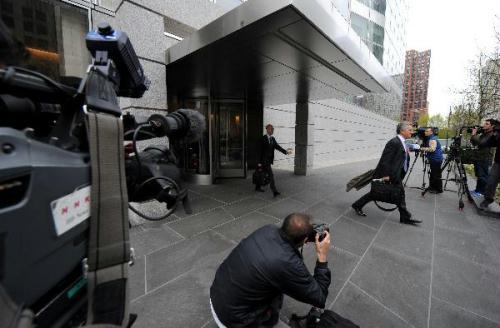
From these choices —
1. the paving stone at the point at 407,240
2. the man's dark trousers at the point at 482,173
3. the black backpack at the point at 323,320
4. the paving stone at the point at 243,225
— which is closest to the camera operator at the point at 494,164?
the man's dark trousers at the point at 482,173

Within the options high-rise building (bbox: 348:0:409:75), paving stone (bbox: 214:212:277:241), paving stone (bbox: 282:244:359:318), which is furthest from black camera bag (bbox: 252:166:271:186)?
high-rise building (bbox: 348:0:409:75)

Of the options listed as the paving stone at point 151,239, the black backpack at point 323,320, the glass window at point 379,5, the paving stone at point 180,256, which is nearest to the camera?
the black backpack at point 323,320

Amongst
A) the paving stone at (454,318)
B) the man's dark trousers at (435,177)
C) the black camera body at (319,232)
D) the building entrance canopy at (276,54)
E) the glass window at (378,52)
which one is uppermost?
the glass window at (378,52)

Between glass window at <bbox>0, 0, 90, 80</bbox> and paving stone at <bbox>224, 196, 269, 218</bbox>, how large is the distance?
3513 mm

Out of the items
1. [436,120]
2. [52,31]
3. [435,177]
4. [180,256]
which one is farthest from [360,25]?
[436,120]

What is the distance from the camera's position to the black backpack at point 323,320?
1.87 metres

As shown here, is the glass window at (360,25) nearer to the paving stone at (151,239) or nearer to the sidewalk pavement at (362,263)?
the sidewalk pavement at (362,263)

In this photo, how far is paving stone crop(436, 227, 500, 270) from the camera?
330 centimetres

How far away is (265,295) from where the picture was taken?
1718 millimetres

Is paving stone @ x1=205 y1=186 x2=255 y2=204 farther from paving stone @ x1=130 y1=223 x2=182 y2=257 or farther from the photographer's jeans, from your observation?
the photographer's jeans

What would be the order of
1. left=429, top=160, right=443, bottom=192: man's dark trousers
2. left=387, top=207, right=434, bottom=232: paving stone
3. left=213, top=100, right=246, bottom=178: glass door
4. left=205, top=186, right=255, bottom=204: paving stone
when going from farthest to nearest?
left=213, top=100, right=246, bottom=178: glass door
left=429, top=160, right=443, bottom=192: man's dark trousers
left=205, top=186, right=255, bottom=204: paving stone
left=387, top=207, right=434, bottom=232: paving stone

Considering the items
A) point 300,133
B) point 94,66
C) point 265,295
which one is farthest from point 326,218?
point 300,133

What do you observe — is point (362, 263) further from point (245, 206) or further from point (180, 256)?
point (245, 206)

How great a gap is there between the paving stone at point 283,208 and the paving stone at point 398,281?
1.84 meters
